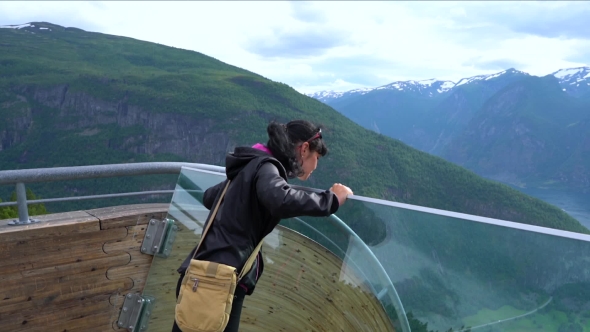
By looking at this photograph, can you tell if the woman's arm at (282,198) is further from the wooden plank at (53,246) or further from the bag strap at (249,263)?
the wooden plank at (53,246)

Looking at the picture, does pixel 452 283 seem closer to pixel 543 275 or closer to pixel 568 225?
pixel 543 275

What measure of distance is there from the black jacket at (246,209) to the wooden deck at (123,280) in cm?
77

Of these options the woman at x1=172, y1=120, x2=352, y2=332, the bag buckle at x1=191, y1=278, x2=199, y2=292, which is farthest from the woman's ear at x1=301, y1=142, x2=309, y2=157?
the bag buckle at x1=191, y1=278, x2=199, y2=292

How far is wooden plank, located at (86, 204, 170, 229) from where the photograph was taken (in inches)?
129

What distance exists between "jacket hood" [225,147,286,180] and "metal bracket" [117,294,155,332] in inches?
57.2

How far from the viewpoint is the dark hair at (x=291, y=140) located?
204 cm

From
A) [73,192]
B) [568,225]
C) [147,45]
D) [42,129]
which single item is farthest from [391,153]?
[147,45]

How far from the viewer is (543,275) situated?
6.11 feet

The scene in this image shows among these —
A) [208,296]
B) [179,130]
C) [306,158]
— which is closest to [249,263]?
[208,296]

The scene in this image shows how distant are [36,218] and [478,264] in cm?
249

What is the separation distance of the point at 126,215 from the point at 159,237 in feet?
0.83

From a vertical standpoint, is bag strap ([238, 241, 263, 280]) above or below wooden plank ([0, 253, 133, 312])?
above

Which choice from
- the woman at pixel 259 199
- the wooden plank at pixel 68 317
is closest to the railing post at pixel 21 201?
the wooden plank at pixel 68 317

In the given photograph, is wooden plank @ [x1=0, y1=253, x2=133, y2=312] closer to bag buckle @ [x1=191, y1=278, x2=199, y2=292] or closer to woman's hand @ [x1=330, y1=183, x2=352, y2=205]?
bag buckle @ [x1=191, y1=278, x2=199, y2=292]
